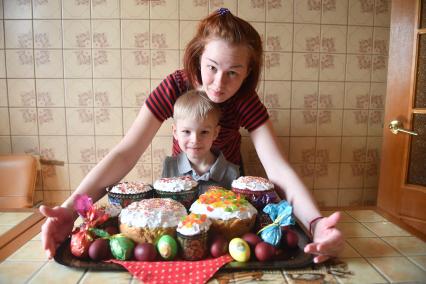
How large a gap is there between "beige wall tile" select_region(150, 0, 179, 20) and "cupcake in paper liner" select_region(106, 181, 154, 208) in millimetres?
1092

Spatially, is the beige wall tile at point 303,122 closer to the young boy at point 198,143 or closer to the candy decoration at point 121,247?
the young boy at point 198,143

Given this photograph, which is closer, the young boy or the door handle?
the young boy

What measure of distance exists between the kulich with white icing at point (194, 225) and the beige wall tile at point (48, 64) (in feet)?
4.52

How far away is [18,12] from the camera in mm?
1684

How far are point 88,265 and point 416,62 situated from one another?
172 cm

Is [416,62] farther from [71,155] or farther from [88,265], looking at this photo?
[71,155]

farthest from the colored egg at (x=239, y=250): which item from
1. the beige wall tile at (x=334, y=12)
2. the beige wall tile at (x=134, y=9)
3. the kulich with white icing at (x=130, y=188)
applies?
the beige wall tile at (x=334, y=12)

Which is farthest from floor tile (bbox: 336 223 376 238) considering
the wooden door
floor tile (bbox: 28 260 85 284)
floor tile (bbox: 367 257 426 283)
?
the wooden door

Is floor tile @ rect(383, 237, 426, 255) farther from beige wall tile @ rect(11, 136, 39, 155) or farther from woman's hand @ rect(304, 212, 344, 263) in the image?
beige wall tile @ rect(11, 136, 39, 155)

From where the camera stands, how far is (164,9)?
1.69 meters

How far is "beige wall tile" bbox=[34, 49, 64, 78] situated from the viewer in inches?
67.7

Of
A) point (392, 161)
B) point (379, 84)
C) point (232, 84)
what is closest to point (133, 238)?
point (232, 84)

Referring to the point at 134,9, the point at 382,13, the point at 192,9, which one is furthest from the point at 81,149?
the point at 382,13

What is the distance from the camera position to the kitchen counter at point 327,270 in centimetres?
64
